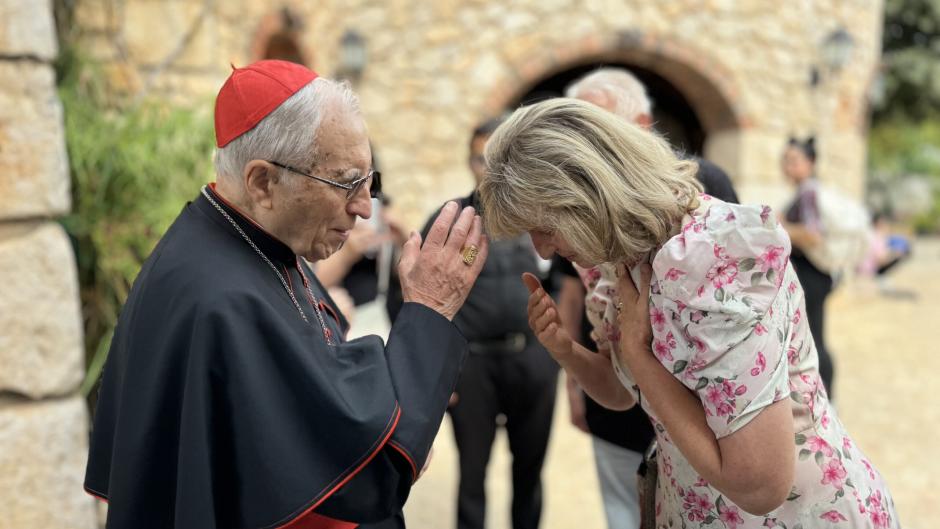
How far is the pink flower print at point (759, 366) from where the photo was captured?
47.7 inches

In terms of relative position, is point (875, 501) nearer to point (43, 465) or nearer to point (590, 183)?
point (590, 183)

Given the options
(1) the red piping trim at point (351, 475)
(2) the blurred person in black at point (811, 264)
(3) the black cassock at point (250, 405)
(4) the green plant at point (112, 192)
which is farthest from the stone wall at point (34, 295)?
(2) the blurred person in black at point (811, 264)

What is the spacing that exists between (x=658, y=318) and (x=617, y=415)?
111cm

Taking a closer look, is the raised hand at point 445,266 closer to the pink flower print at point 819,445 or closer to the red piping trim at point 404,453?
the red piping trim at point 404,453

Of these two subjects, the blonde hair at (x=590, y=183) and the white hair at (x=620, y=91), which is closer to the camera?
the blonde hair at (x=590, y=183)

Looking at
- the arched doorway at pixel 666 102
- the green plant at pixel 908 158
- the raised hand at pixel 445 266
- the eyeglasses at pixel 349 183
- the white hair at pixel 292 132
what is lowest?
the green plant at pixel 908 158

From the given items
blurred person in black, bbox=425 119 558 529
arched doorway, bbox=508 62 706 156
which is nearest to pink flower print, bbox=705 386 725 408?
blurred person in black, bbox=425 119 558 529

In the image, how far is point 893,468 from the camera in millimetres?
4520

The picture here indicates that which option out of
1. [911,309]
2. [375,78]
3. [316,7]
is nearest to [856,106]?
[911,309]

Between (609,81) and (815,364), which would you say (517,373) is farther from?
(815,364)

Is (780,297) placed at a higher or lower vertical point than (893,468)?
higher

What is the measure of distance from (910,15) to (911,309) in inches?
510

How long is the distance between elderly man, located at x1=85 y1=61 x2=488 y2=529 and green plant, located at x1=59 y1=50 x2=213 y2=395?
186 cm

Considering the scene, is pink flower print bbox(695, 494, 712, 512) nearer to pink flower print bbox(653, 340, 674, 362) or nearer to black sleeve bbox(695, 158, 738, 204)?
pink flower print bbox(653, 340, 674, 362)
